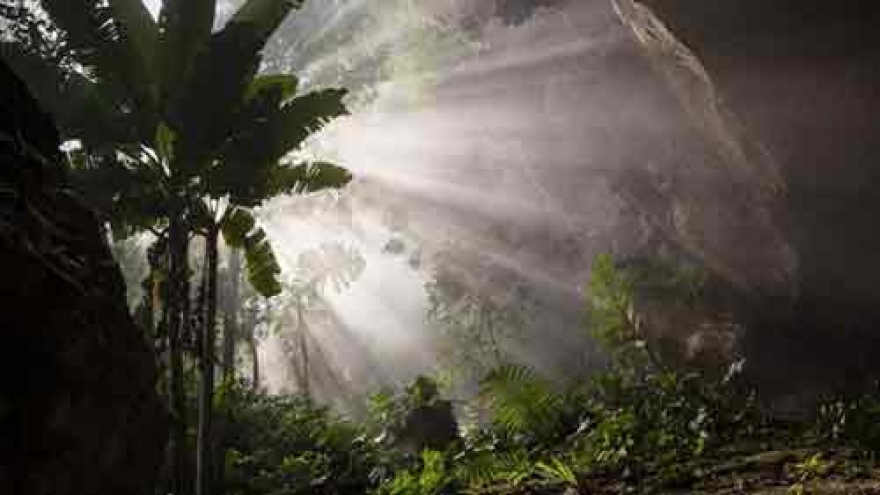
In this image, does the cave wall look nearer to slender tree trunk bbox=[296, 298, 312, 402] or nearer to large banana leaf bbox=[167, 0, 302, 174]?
large banana leaf bbox=[167, 0, 302, 174]

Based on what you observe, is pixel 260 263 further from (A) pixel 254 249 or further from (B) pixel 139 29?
(B) pixel 139 29

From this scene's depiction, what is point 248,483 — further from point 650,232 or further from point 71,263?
point 650,232

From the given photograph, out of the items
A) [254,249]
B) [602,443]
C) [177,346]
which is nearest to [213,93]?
[254,249]

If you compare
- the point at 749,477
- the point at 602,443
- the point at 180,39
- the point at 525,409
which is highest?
the point at 180,39

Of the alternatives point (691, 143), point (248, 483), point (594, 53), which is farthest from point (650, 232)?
point (248, 483)

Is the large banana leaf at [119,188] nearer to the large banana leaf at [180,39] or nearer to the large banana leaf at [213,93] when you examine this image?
the large banana leaf at [213,93]

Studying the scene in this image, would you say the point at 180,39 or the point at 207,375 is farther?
the point at 180,39

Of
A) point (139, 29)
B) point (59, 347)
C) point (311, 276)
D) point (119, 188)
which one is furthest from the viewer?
point (311, 276)

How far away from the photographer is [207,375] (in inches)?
250

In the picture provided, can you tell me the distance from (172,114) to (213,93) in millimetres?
489

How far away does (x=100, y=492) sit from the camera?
3.90 meters

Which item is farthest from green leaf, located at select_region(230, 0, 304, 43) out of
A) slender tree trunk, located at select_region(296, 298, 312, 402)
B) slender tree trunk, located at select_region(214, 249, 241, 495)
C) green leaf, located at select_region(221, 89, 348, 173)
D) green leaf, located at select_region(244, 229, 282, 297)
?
slender tree trunk, located at select_region(296, 298, 312, 402)

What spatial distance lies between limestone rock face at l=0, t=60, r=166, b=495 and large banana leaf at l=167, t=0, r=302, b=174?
1.60m

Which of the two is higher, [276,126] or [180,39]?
[180,39]
